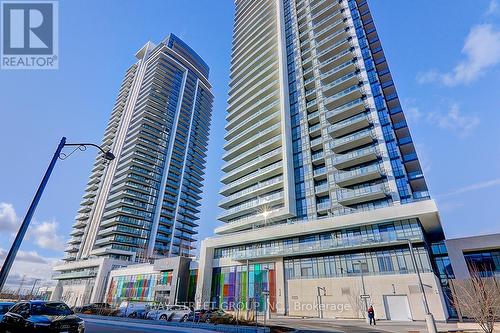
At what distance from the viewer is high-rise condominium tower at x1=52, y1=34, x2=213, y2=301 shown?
79312 mm

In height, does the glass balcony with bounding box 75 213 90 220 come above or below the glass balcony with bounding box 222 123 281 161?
below

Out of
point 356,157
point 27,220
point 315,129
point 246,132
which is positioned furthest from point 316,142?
point 27,220

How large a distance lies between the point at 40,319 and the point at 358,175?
39519 mm

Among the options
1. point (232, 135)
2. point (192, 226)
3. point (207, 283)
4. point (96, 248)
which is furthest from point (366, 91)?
point (96, 248)

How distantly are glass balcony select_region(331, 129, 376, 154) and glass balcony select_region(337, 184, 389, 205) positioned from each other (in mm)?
8139

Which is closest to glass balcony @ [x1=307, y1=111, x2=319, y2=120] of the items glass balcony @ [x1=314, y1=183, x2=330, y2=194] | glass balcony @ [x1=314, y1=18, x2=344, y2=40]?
glass balcony @ [x1=314, y1=183, x2=330, y2=194]

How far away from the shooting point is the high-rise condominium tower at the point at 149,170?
260 feet

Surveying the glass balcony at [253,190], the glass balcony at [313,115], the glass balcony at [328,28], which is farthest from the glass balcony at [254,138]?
the glass balcony at [328,28]

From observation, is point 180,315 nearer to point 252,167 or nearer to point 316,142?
point 316,142

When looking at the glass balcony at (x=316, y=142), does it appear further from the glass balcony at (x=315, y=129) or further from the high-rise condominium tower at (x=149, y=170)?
the high-rise condominium tower at (x=149, y=170)

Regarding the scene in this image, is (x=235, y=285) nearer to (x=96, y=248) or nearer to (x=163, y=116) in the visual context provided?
(x=96, y=248)

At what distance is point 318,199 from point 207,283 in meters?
24.1

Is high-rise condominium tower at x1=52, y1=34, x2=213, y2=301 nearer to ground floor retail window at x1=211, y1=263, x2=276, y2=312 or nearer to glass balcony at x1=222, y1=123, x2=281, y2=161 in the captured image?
glass balcony at x1=222, y1=123, x2=281, y2=161

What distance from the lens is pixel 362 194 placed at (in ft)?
128
